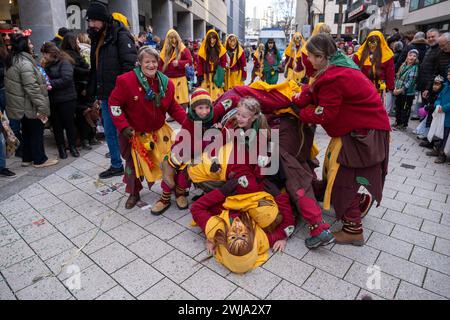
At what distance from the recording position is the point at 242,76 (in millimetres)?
7824

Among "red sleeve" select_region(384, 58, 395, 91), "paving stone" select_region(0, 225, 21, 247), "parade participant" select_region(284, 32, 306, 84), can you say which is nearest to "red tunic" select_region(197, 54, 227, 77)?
"parade participant" select_region(284, 32, 306, 84)

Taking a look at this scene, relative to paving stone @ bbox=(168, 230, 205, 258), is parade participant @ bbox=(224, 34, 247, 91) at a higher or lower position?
higher

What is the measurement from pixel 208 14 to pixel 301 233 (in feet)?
114

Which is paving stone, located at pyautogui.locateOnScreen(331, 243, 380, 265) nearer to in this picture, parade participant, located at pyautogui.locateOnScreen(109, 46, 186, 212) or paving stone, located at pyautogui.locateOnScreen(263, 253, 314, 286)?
paving stone, located at pyautogui.locateOnScreen(263, 253, 314, 286)

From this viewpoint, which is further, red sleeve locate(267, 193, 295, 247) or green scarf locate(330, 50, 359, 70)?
red sleeve locate(267, 193, 295, 247)

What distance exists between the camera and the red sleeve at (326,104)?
2.62 meters

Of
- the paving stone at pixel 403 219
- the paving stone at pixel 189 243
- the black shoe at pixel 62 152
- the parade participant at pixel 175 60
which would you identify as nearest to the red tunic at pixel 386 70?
the paving stone at pixel 403 219

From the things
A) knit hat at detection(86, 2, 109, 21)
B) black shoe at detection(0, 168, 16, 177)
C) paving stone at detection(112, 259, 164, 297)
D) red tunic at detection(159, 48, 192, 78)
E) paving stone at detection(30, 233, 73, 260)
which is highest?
knit hat at detection(86, 2, 109, 21)

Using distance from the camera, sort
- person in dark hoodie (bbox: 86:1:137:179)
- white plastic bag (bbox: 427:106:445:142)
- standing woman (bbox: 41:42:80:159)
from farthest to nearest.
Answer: white plastic bag (bbox: 427:106:445:142) → standing woman (bbox: 41:42:80:159) → person in dark hoodie (bbox: 86:1:137:179)

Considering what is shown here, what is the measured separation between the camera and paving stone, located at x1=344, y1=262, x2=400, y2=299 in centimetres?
238

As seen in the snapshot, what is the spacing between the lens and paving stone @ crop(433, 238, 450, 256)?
9.45ft

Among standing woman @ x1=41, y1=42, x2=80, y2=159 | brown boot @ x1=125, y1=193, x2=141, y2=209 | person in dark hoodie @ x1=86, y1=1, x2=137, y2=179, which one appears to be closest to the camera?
brown boot @ x1=125, y1=193, x2=141, y2=209

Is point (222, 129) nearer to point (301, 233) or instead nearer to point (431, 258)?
point (301, 233)

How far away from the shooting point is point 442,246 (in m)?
2.96
